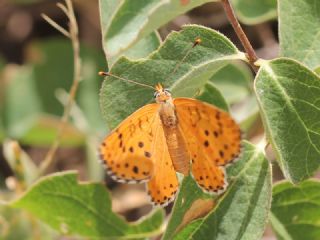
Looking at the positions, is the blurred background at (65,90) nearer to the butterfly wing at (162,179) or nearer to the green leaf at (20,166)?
the green leaf at (20,166)

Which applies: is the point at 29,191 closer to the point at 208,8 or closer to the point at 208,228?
the point at 208,228

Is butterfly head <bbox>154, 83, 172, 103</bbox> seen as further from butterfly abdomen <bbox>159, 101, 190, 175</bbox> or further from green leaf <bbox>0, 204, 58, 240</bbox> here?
Answer: green leaf <bbox>0, 204, 58, 240</bbox>

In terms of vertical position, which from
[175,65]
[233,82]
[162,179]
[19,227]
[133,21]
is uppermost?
[133,21]

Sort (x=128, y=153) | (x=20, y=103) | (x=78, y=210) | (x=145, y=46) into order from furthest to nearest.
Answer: (x=20, y=103), (x=78, y=210), (x=145, y=46), (x=128, y=153)

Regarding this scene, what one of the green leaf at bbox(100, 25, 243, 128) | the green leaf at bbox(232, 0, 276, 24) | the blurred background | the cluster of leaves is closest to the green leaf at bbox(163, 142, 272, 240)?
the cluster of leaves

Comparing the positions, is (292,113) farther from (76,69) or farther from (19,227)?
(19,227)

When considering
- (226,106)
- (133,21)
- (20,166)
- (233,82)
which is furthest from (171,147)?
(233,82)
